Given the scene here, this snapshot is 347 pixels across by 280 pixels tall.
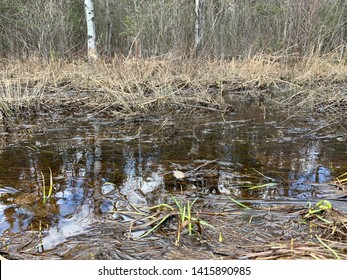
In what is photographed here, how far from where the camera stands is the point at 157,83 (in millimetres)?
5371

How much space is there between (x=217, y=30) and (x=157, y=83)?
4292mm

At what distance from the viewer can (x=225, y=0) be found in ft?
30.9

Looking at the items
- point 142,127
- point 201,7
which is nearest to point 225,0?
point 201,7

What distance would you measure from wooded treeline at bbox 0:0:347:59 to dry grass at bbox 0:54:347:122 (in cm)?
40

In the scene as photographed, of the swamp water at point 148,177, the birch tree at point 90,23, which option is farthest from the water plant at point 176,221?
the birch tree at point 90,23

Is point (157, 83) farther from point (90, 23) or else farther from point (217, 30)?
point (90, 23)

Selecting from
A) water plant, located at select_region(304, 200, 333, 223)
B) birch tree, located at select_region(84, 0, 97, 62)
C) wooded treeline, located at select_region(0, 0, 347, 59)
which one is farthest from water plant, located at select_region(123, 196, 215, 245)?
birch tree, located at select_region(84, 0, 97, 62)

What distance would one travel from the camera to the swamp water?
159 centimetres

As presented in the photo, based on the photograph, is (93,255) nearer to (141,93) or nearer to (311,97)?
(141,93)

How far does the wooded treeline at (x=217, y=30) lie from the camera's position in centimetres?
721

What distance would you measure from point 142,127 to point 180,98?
4.02ft

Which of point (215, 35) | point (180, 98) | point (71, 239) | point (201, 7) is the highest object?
point (201, 7)

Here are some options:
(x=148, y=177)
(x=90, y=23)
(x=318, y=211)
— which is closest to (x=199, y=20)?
(x=90, y=23)
